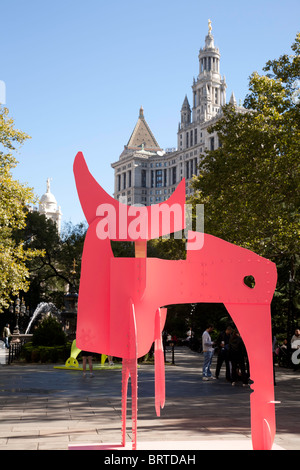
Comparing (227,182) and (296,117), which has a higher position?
(296,117)

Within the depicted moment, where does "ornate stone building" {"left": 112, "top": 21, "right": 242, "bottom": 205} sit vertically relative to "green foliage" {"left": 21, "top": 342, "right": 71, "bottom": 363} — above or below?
above

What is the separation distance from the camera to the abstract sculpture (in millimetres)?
7492

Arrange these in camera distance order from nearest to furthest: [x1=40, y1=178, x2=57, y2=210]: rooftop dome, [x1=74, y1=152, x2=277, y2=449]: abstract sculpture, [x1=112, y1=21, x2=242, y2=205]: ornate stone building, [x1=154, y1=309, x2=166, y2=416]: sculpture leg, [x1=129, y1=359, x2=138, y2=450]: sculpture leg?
[x1=129, y1=359, x2=138, y2=450]: sculpture leg
[x1=74, y1=152, x2=277, y2=449]: abstract sculpture
[x1=154, y1=309, x2=166, y2=416]: sculpture leg
[x1=112, y1=21, x2=242, y2=205]: ornate stone building
[x1=40, y1=178, x2=57, y2=210]: rooftop dome

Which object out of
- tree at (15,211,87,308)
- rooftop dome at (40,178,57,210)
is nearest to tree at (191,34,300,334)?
tree at (15,211,87,308)

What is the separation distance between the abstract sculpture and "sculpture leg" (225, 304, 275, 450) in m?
0.01

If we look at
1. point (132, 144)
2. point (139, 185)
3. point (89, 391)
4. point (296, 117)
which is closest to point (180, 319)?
point (296, 117)

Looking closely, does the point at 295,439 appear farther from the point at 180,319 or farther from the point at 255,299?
the point at 180,319

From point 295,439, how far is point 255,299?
2.53 metres

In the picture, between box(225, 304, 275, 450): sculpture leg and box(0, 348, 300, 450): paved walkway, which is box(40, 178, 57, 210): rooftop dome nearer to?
box(0, 348, 300, 450): paved walkway

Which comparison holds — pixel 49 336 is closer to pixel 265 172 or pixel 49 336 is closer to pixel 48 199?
pixel 265 172

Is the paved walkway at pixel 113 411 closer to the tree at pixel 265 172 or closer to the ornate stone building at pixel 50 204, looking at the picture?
the tree at pixel 265 172

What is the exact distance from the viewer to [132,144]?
628ft

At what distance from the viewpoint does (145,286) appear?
24.8 ft
